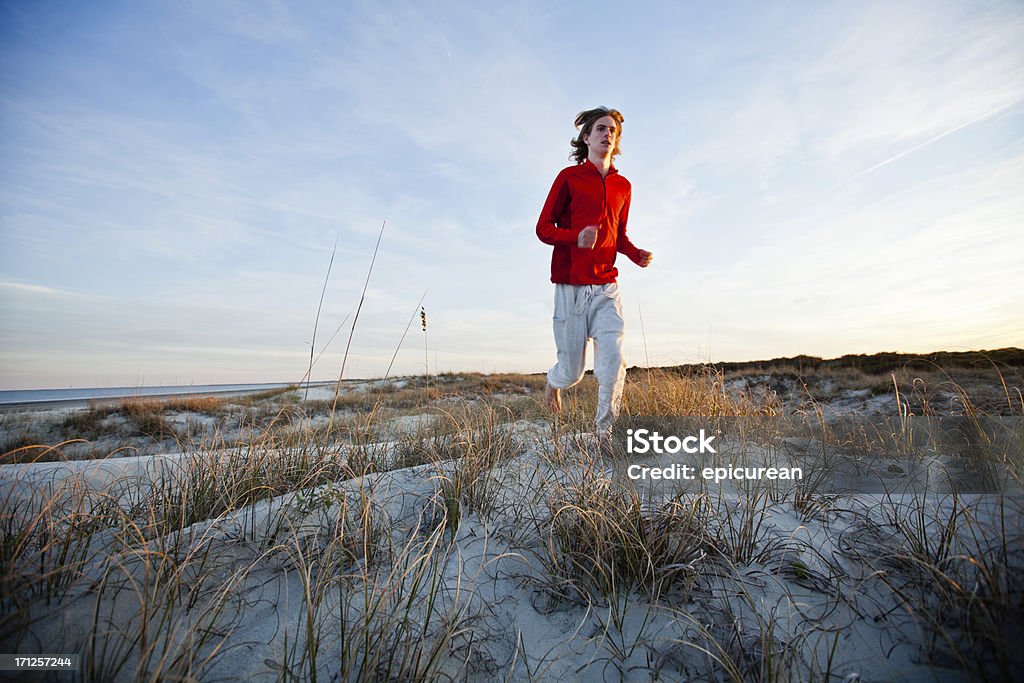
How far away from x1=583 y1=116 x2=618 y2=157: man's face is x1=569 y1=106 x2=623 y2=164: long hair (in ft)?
0.25

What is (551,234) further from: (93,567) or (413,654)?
(93,567)

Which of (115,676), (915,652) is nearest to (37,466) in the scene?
(115,676)

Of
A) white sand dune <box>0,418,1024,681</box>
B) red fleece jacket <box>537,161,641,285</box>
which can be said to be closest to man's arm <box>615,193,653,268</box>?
red fleece jacket <box>537,161,641,285</box>

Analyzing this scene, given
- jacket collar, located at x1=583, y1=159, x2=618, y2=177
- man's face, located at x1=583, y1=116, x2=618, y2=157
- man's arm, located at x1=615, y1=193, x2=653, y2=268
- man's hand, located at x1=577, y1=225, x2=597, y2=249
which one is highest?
man's face, located at x1=583, y1=116, x2=618, y2=157

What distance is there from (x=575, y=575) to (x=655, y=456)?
1487 mm

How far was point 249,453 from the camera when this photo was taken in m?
2.22

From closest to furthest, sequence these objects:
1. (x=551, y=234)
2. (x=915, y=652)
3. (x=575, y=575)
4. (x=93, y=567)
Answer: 1. (x=915, y=652)
2. (x=93, y=567)
3. (x=575, y=575)
4. (x=551, y=234)

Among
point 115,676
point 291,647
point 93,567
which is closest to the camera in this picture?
point 115,676

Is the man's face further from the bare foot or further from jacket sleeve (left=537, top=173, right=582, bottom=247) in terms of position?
the bare foot

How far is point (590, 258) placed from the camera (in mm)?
3148

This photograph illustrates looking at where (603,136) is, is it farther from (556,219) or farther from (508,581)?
(508,581)

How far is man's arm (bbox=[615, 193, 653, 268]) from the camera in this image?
351 cm
